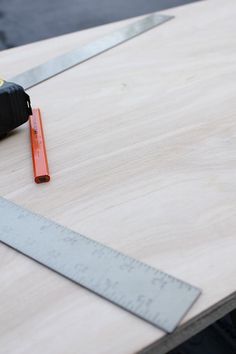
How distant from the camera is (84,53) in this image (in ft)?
3.82

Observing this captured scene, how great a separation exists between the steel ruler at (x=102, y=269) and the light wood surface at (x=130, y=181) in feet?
0.03

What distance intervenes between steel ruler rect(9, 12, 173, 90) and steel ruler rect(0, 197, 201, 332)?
470 mm

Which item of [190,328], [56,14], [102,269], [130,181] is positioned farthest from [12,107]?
[56,14]

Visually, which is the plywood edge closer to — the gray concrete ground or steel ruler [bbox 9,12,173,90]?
steel ruler [bbox 9,12,173,90]

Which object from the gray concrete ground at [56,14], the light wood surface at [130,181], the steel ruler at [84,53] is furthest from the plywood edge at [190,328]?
the gray concrete ground at [56,14]

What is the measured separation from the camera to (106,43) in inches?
47.6

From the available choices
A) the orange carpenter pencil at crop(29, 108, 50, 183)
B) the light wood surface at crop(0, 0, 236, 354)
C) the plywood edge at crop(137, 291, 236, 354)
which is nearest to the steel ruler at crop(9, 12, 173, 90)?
the light wood surface at crop(0, 0, 236, 354)

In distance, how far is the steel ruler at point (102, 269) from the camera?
500 mm

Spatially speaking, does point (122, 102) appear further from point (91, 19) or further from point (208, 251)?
point (91, 19)

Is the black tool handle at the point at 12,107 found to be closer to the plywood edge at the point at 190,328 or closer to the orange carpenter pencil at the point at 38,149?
the orange carpenter pencil at the point at 38,149

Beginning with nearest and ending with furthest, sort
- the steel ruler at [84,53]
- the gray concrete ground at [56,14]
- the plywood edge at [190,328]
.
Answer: the plywood edge at [190,328]
the steel ruler at [84,53]
the gray concrete ground at [56,14]

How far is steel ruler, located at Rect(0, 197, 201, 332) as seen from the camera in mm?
500

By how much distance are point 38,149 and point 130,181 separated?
0.59 feet

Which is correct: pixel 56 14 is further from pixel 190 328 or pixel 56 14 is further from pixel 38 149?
pixel 190 328
